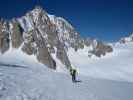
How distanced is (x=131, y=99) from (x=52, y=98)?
378 inches

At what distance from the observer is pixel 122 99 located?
90.7 feet

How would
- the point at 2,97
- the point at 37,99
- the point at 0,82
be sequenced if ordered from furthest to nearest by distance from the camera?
the point at 0,82
the point at 37,99
the point at 2,97

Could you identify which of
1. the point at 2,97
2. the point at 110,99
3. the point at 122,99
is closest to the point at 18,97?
the point at 2,97

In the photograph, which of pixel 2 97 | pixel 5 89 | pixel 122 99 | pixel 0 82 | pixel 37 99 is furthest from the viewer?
pixel 122 99

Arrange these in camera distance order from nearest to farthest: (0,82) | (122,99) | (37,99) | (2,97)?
(2,97), (37,99), (0,82), (122,99)

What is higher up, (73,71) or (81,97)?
(73,71)

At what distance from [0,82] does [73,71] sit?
18.2m

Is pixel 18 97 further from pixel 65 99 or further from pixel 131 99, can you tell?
pixel 131 99

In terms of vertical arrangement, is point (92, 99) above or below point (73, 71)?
below

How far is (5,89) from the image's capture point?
2231 cm

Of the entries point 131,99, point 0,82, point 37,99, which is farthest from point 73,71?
→ point 37,99

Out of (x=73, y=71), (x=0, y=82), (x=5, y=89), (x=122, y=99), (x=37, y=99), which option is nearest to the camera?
(x=37, y=99)

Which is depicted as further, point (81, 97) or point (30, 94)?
point (81, 97)

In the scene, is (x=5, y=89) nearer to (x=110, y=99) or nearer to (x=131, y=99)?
(x=110, y=99)
